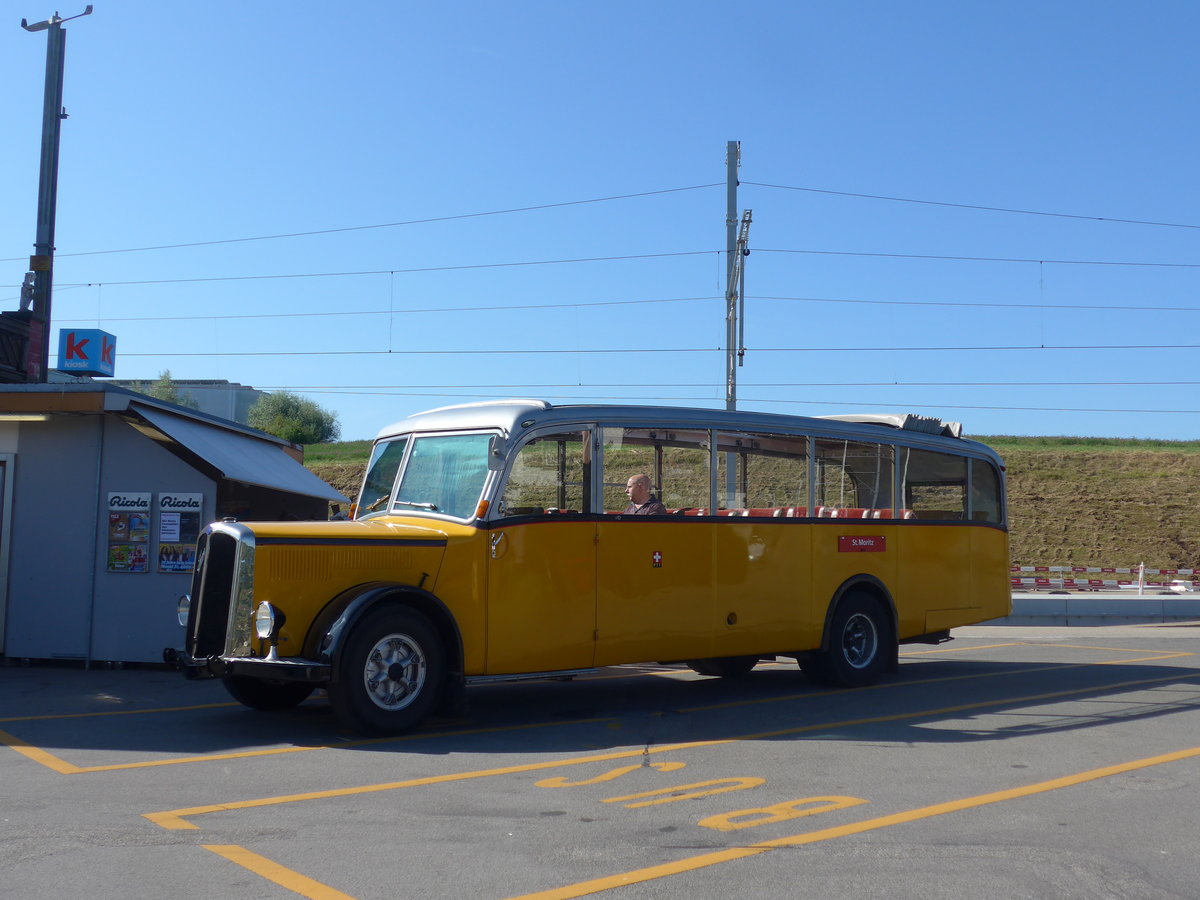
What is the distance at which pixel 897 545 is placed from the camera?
12086mm

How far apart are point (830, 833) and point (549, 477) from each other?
4193 millimetres

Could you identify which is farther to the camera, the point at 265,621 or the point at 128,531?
the point at 128,531

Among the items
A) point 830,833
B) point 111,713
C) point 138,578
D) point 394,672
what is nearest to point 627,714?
point 394,672

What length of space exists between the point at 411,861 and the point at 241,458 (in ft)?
30.4

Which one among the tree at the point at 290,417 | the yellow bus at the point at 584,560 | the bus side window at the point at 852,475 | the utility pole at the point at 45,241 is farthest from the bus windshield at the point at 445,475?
the tree at the point at 290,417

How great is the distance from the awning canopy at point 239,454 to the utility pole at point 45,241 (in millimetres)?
3351

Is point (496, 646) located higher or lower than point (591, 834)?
higher

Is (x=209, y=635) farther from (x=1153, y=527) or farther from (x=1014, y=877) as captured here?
(x=1153, y=527)

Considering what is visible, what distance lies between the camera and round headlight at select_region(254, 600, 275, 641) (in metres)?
7.83

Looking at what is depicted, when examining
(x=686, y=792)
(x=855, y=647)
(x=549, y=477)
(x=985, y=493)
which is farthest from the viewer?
(x=985, y=493)

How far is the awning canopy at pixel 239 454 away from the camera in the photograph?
1254cm

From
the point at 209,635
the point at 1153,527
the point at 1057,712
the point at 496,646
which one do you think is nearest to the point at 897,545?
the point at 1057,712

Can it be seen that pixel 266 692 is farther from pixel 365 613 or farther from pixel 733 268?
pixel 733 268

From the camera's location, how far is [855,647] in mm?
11695
